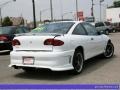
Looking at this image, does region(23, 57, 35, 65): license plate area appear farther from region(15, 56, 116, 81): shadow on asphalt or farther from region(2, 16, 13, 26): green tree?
region(2, 16, 13, 26): green tree

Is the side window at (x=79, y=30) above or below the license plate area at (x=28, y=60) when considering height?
above

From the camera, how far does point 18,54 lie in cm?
818

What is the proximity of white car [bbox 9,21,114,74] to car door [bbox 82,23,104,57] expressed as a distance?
41 cm

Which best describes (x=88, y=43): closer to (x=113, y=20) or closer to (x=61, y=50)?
(x=61, y=50)

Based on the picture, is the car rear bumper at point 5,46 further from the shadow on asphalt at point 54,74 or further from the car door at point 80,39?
the car door at point 80,39

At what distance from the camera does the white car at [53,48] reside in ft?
25.6

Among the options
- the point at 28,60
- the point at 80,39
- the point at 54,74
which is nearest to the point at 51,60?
the point at 28,60

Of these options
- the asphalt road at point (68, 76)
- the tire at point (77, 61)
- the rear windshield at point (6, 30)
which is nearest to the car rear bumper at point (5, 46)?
the rear windshield at point (6, 30)

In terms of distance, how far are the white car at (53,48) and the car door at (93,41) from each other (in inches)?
16.2

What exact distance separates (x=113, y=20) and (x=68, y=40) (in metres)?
49.5

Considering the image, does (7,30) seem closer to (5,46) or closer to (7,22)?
(5,46)

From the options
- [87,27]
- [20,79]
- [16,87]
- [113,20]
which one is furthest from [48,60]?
[113,20]

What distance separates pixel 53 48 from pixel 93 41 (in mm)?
2326

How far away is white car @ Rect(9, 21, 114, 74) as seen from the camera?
7.80 metres
